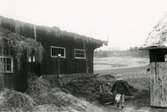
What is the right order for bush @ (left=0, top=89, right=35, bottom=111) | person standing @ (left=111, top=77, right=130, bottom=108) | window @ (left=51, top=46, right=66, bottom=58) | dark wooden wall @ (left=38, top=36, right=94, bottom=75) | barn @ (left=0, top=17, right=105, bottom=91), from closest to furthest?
1. bush @ (left=0, top=89, right=35, bottom=111)
2. person standing @ (left=111, top=77, right=130, bottom=108)
3. barn @ (left=0, top=17, right=105, bottom=91)
4. dark wooden wall @ (left=38, top=36, right=94, bottom=75)
5. window @ (left=51, top=46, right=66, bottom=58)

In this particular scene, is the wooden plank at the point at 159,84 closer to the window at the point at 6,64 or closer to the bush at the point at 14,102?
the bush at the point at 14,102

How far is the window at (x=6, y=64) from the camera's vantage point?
15.3m

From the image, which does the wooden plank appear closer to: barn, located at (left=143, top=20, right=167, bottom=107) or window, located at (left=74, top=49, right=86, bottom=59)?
barn, located at (left=143, top=20, right=167, bottom=107)

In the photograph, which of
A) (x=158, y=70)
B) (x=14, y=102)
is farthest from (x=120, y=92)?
(x=14, y=102)

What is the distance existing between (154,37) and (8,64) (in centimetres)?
804

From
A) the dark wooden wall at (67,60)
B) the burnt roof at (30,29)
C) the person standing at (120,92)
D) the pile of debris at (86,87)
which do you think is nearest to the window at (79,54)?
the dark wooden wall at (67,60)

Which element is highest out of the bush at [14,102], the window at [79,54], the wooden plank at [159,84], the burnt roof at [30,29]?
the burnt roof at [30,29]

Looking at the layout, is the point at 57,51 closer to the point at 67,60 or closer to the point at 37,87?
the point at 67,60

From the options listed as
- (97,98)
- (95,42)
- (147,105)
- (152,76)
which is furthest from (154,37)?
(95,42)

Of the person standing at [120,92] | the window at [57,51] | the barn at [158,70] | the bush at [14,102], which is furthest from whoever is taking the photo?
the window at [57,51]

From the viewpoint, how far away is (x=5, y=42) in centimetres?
1517

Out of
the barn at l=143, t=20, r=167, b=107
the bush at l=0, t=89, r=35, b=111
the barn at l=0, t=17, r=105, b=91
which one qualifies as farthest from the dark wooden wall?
the barn at l=143, t=20, r=167, b=107

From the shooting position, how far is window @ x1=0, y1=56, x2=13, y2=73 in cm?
1532

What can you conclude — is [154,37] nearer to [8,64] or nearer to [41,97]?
[41,97]
